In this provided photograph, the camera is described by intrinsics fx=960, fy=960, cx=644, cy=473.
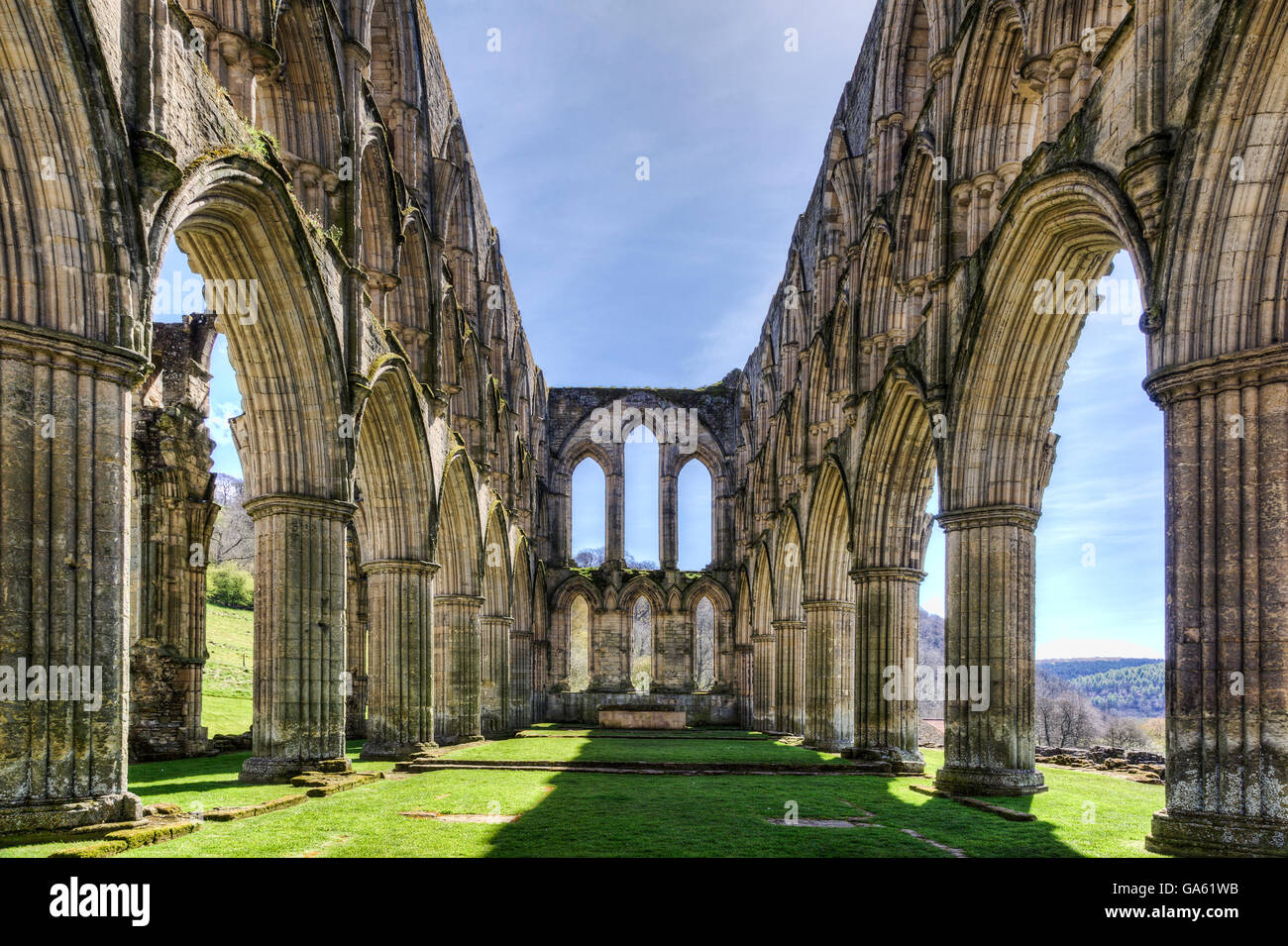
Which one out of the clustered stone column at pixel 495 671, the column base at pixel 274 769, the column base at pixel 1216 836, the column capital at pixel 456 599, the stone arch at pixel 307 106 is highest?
the stone arch at pixel 307 106

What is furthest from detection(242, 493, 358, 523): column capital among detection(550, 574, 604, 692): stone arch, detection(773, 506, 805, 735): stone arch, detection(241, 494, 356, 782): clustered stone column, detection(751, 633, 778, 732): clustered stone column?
detection(550, 574, 604, 692): stone arch

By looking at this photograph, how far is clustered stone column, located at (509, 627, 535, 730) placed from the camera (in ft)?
98.1

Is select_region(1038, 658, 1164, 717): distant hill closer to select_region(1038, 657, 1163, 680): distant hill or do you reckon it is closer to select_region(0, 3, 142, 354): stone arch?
select_region(1038, 657, 1163, 680): distant hill

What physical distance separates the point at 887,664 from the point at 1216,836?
9865mm

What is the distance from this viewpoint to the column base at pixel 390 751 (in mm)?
17000

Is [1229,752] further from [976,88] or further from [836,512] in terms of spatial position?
[836,512]

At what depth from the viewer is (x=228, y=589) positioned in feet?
161

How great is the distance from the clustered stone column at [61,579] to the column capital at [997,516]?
989cm

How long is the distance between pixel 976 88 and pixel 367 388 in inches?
372

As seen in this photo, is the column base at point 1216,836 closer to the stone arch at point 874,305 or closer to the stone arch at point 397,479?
the stone arch at point 874,305

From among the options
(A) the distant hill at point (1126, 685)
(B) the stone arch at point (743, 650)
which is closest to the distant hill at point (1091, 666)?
(A) the distant hill at point (1126, 685)

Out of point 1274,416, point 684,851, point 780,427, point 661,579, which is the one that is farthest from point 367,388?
point 661,579

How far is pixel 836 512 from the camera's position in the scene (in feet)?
72.1

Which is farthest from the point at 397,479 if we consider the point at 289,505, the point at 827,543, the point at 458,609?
the point at 827,543
